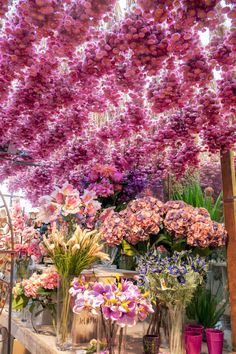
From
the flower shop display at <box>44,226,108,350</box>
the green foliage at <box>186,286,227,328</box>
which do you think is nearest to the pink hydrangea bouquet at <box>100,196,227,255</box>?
the flower shop display at <box>44,226,108,350</box>

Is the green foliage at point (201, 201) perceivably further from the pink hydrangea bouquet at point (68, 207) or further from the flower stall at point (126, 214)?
the pink hydrangea bouquet at point (68, 207)

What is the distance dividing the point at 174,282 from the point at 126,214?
45cm

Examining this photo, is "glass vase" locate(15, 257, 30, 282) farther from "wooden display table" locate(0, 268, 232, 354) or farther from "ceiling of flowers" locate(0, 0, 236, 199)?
"ceiling of flowers" locate(0, 0, 236, 199)

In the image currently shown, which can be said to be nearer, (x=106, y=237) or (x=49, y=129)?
(x=106, y=237)

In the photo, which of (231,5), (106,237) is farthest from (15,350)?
(231,5)

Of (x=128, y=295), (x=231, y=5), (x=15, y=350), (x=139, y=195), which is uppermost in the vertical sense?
(x=231, y=5)

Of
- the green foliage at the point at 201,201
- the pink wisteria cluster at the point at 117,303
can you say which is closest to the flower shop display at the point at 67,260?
the pink wisteria cluster at the point at 117,303

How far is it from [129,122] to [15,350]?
5.82 feet

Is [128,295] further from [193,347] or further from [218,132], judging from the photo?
[218,132]

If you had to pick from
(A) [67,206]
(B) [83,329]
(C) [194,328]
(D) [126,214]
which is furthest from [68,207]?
(C) [194,328]

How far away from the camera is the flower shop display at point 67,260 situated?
1.50m

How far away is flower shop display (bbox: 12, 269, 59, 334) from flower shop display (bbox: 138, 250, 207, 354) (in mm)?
451

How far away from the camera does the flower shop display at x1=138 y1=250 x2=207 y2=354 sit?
1.31m

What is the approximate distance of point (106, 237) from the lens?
1.60 metres
